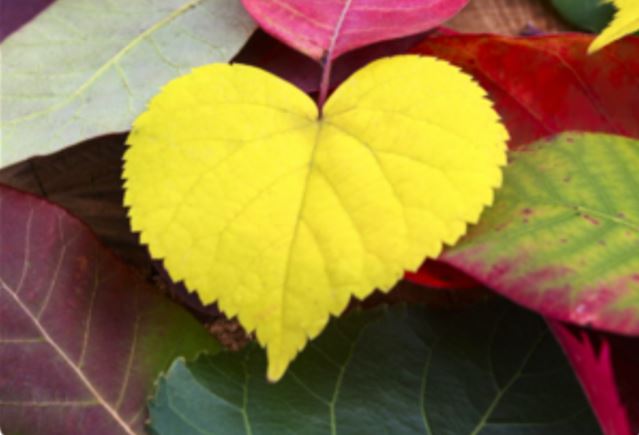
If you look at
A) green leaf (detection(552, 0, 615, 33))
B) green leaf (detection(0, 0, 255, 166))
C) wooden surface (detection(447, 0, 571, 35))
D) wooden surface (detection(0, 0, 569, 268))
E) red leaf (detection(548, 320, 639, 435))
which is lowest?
wooden surface (detection(0, 0, 569, 268))

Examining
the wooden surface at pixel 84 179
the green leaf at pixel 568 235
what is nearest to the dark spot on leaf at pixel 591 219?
the green leaf at pixel 568 235

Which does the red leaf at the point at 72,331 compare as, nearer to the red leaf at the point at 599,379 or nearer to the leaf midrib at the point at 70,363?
the leaf midrib at the point at 70,363

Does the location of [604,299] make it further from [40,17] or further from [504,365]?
[40,17]

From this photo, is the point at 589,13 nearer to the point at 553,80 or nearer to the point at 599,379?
the point at 553,80

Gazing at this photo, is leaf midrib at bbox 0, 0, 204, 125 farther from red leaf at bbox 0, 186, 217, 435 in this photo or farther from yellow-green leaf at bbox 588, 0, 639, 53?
yellow-green leaf at bbox 588, 0, 639, 53

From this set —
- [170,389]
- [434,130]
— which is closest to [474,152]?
[434,130]

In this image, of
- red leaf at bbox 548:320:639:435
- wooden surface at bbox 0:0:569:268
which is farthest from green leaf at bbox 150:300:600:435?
wooden surface at bbox 0:0:569:268
